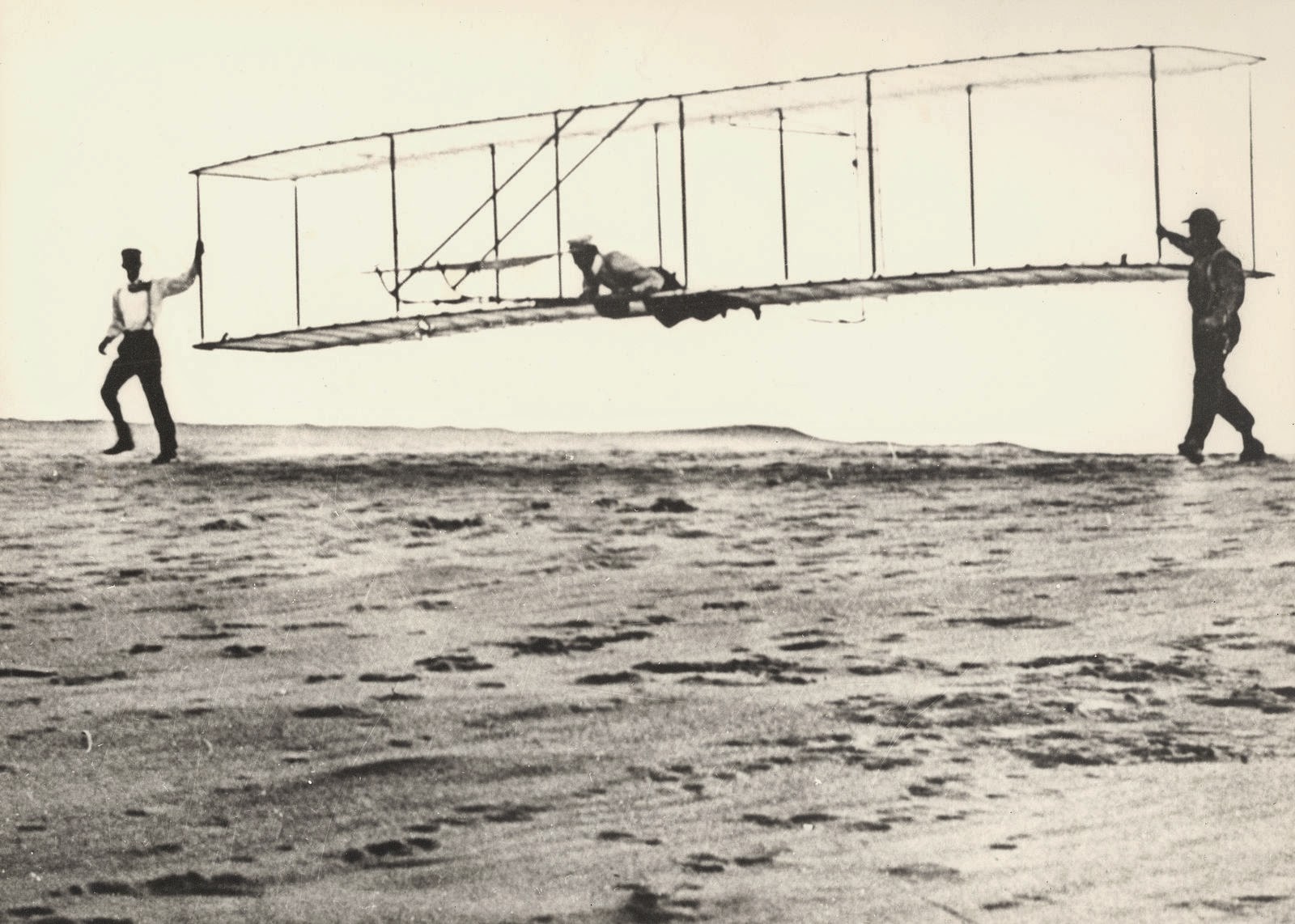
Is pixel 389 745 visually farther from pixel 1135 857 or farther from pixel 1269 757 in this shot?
pixel 1269 757

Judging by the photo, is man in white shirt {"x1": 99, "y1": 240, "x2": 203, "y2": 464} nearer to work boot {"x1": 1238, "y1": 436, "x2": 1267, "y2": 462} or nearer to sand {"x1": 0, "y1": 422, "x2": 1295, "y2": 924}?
sand {"x1": 0, "y1": 422, "x2": 1295, "y2": 924}

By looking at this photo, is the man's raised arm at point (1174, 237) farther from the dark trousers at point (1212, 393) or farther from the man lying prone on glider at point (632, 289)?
the man lying prone on glider at point (632, 289)

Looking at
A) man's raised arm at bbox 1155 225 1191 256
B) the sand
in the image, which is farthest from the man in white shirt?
man's raised arm at bbox 1155 225 1191 256

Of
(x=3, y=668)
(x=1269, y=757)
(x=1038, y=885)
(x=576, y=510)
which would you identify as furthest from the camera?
(x=576, y=510)

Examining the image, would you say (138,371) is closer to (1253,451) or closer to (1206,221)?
Result: (1206,221)

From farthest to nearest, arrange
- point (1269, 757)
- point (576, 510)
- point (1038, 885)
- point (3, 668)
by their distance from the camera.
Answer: point (576, 510)
point (3, 668)
point (1269, 757)
point (1038, 885)

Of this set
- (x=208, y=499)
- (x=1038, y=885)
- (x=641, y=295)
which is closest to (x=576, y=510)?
(x=641, y=295)
